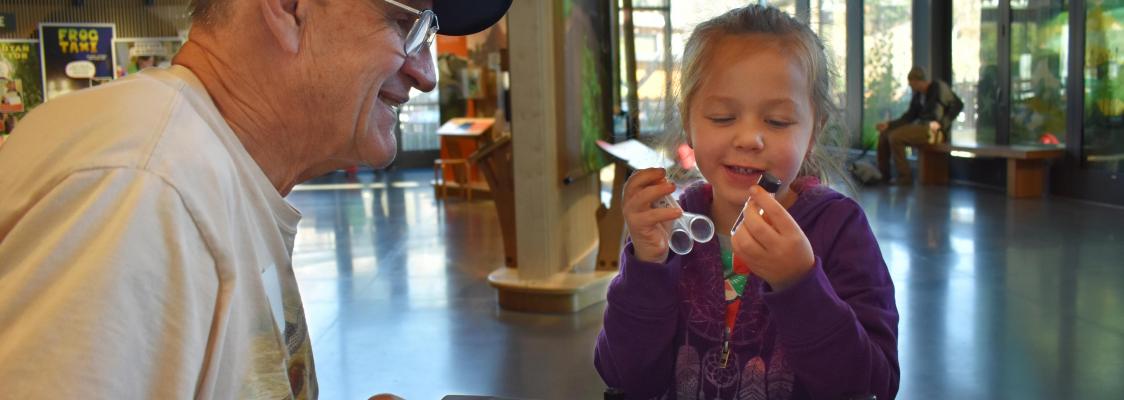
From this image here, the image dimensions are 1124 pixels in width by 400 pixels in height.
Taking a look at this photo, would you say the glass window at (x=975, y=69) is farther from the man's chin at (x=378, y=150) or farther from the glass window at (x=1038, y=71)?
the man's chin at (x=378, y=150)

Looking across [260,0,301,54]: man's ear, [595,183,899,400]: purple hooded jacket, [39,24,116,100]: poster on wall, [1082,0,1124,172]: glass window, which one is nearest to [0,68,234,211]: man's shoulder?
[260,0,301,54]: man's ear

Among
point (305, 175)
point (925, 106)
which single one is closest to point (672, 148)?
point (305, 175)

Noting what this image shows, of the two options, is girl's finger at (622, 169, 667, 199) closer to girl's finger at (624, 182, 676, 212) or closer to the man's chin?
girl's finger at (624, 182, 676, 212)

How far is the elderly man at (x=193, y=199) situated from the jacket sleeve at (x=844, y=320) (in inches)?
24.5

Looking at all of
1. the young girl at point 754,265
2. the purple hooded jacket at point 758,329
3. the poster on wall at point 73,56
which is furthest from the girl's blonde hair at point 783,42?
the poster on wall at point 73,56

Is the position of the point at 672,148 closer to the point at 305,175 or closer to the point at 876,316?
the point at 876,316

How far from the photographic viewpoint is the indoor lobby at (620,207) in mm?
3512

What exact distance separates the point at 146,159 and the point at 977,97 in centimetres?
1247

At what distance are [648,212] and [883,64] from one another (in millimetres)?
14235

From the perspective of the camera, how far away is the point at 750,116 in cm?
137

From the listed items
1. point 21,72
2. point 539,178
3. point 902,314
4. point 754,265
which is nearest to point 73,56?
point 21,72

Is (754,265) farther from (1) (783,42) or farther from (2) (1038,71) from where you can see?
(2) (1038,71)

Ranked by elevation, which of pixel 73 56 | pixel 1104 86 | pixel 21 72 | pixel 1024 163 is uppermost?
pixel 73 56

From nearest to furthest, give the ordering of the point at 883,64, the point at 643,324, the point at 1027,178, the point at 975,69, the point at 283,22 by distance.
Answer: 1. the point at 283,22
2. the point at 643,324
3. the point at 1027,178
4. the point at 975,69
5. the point at 883,64
